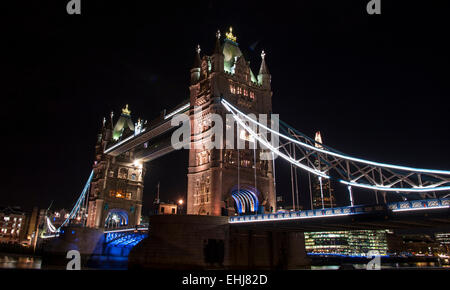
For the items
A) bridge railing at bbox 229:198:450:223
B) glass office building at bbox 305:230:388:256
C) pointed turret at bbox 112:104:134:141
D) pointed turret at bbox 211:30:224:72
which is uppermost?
pointed turret at bbox 112:104:134:141

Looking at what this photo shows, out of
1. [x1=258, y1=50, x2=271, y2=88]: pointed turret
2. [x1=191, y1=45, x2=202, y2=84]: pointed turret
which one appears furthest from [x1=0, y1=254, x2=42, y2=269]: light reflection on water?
[x1=258, y1=50, x2=271, y2=88]: pointed turret

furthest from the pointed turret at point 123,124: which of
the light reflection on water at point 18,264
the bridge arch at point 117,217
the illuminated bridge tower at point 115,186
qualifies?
the light reflection on water at point 18,264

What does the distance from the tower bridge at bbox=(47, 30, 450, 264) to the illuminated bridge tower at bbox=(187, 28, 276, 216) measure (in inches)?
5.0

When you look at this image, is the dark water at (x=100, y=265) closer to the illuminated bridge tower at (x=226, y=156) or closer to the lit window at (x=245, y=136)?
the illuminated bridge tower at (x=226, y=156)

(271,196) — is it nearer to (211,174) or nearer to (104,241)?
(211,174)

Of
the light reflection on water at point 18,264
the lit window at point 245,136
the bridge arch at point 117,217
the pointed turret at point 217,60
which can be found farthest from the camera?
the bridge arch at point 117,217

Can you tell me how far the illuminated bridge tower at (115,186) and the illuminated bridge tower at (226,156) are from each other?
94.9ft

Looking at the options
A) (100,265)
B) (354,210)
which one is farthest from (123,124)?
(354,210)

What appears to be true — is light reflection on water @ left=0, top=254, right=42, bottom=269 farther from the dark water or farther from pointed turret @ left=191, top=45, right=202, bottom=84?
pointed turret @ left=191, top=45, right=202, bottom=84

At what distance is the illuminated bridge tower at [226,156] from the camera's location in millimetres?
45219

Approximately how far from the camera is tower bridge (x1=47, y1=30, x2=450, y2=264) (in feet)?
89.8

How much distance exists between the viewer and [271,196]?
→ 4912 centimetres

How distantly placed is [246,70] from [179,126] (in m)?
15.3
